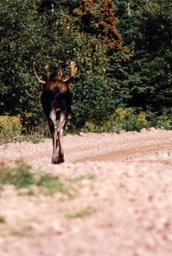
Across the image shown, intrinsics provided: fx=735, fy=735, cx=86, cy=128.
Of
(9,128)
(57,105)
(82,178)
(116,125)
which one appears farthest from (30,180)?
(116,125)

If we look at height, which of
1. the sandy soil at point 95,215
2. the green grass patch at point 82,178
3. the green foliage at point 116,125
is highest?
the green foliage at point 116,125

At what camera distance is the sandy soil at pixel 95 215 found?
674cm

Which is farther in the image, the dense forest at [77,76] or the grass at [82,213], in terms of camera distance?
the dense forest at [77,76]

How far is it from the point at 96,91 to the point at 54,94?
12449mm

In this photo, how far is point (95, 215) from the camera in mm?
7754

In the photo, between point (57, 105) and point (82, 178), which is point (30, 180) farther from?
point (57, 105)

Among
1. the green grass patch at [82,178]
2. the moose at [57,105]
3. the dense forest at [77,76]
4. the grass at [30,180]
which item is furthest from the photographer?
the dense forest at [77,76]

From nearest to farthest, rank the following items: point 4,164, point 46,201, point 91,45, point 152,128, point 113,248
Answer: point 113,248, point 46,201, point 4,164, point 152,128, point 91,45

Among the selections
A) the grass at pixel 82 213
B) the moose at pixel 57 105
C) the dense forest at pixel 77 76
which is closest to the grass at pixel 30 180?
the grass at pixel 82 213

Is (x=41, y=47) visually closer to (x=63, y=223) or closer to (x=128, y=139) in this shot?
(x=128, y=139)

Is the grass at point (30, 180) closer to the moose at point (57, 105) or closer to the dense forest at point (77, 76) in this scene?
the moose at point (57, 105)

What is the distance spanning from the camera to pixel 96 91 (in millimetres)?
26719

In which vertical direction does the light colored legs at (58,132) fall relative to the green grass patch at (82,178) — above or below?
above

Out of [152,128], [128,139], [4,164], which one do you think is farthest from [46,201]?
[152,128]
